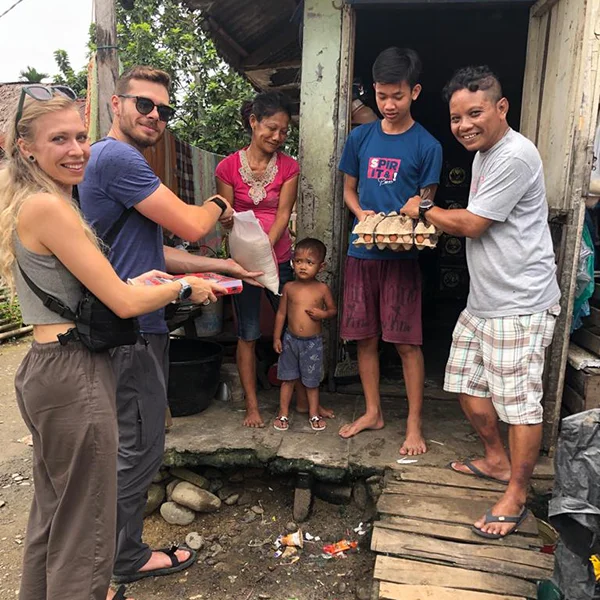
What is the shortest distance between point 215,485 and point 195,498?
0.72 feet

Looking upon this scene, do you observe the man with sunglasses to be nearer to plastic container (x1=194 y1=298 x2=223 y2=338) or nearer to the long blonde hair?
the long blonde hair

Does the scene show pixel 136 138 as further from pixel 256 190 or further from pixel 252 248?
pixel 256 190

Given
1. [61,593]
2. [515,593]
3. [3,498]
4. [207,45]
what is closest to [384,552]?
[515,593]

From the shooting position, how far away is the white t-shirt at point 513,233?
2420 mm

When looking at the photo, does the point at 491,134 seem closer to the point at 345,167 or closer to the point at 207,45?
the point at 345,167

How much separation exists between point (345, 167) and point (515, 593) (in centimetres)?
247

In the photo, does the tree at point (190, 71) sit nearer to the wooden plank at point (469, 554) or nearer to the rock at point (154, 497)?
the rock at point (154, 497)

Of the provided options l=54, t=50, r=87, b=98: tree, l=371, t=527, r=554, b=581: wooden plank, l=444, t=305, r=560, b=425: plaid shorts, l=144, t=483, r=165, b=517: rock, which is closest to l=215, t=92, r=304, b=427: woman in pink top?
l=144, t=483, r=165, b=517: rock

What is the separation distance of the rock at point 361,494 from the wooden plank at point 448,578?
2.53 ft

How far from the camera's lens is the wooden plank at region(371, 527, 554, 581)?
90.1 inches

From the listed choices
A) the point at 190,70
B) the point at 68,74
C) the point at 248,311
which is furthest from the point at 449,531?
the point at 68,74

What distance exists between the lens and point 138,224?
2.25 metres

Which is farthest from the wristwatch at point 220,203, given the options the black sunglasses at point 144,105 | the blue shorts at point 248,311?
the blue shorts at point 248,311

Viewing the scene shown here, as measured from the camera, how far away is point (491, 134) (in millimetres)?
2482
